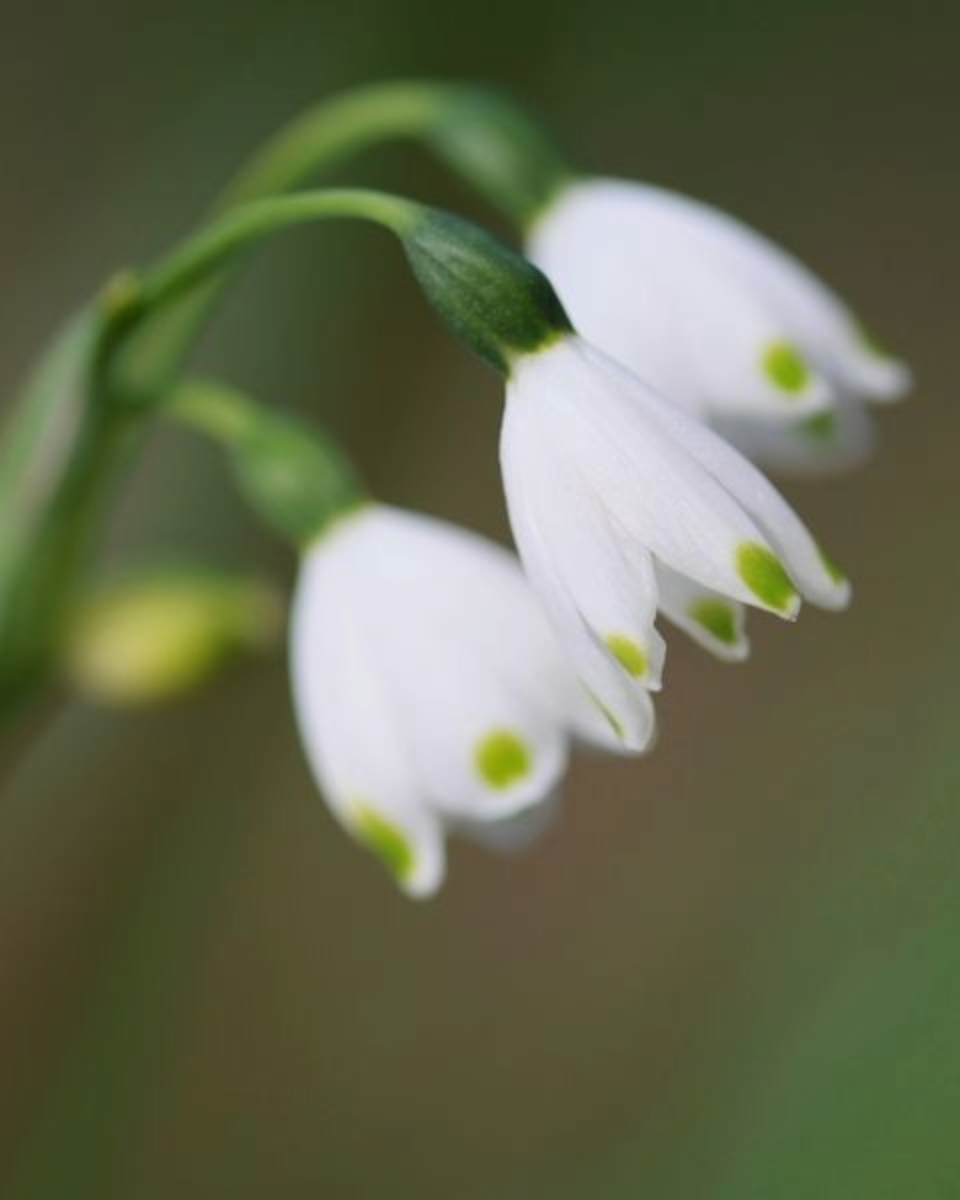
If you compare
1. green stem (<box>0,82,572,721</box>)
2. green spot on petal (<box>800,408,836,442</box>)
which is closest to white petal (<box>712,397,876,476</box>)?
green spot on petal (<box>800,408,836,442</box>)

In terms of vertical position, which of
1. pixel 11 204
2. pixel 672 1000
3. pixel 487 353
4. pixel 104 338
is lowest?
pixel 672 1000

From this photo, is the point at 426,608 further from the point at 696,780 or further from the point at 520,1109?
the point at 696,780

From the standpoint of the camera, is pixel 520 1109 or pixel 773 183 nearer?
pixel 520 1109

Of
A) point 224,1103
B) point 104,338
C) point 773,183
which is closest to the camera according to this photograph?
point 104,338

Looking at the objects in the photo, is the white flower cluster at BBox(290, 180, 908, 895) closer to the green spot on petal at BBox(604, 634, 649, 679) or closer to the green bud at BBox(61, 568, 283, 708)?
the green spot on petal at BBox(604, 634, 649, 679)

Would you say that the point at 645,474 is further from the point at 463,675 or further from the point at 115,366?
the point at 115,366

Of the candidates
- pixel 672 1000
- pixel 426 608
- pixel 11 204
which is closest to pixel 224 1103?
pixel 672 1000

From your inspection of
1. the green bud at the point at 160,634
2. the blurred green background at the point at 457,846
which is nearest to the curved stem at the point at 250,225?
the green bud at the point at 160,634

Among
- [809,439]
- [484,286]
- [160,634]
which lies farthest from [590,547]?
[160,634]

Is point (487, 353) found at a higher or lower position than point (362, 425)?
lower
